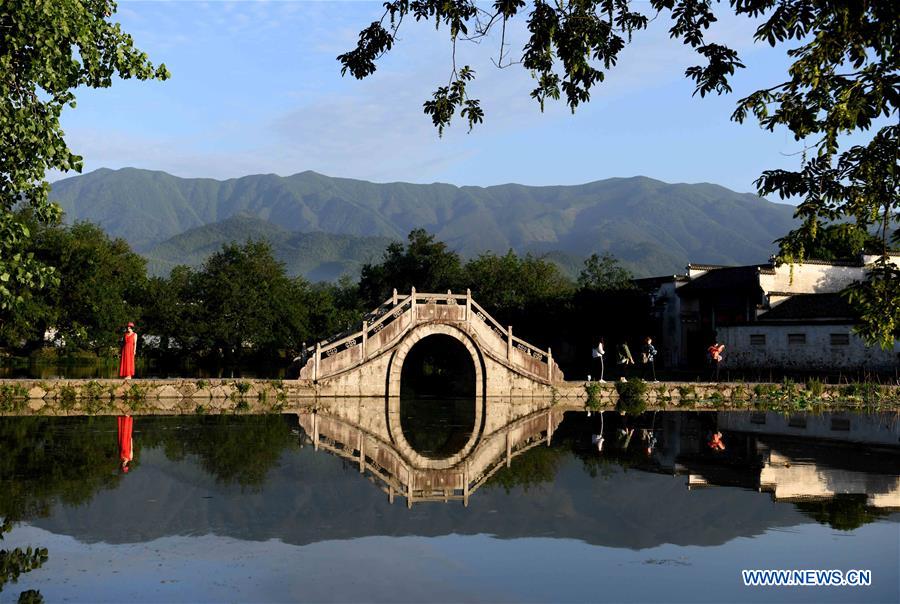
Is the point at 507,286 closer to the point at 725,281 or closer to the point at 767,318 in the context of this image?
the point at 725,281

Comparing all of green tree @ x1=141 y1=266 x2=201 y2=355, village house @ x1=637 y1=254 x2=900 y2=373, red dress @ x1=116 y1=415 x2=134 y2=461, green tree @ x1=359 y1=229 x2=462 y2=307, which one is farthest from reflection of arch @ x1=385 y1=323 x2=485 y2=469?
green tree @ x1=141 y1=266 x2=201 y2=355

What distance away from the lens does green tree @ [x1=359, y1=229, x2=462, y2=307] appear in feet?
205

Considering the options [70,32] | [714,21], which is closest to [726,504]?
[714,21]

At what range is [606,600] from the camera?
Answer: 8.77 metres

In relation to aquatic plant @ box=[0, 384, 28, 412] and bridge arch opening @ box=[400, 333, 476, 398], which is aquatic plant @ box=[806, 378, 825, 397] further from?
aquatic plant @ box=[0, 384, 28, 412]

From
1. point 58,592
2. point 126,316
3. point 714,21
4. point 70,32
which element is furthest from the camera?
point 126,316

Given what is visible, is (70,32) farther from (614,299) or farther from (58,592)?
(614,299)

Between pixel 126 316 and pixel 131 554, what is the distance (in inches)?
1995

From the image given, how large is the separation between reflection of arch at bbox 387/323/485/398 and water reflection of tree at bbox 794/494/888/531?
21.7 m

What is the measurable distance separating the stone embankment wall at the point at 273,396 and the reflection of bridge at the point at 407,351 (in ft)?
2.21

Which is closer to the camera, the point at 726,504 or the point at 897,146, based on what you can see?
the point at 897,146

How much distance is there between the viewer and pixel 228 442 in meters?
20.3

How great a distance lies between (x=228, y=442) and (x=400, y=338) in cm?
1497

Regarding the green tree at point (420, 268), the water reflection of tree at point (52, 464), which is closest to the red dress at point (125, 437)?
the water reflection of tree at point (52, 464)
